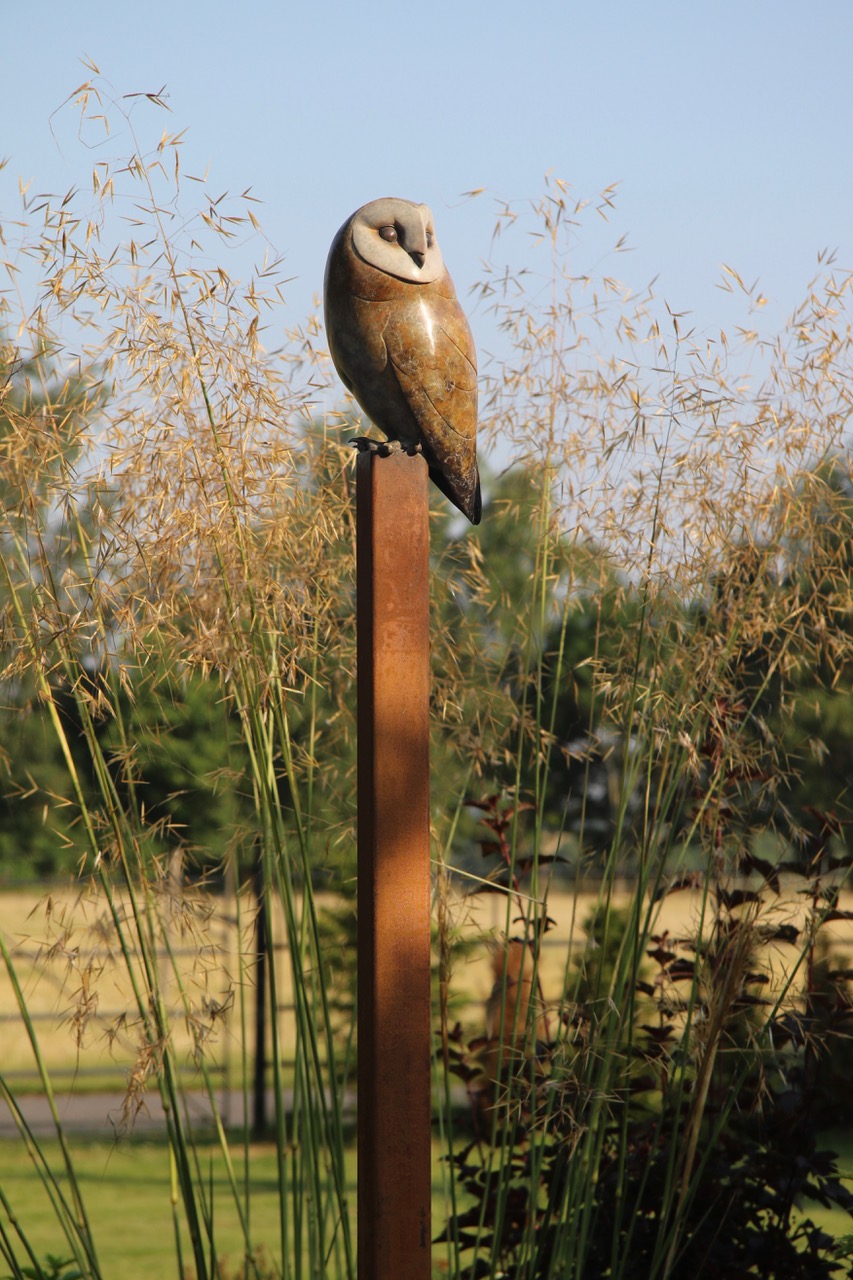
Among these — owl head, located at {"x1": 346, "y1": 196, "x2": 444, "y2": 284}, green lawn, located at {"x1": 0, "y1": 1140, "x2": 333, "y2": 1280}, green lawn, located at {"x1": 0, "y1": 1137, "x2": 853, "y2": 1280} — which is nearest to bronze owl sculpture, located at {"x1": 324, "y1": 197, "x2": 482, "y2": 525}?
owl head, located at {"x1": 346, "y1": 196, "x2": 444, "y2": 284}

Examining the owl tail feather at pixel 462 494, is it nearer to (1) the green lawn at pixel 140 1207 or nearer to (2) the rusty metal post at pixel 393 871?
(2) the rusty metal post at pixel 393 871

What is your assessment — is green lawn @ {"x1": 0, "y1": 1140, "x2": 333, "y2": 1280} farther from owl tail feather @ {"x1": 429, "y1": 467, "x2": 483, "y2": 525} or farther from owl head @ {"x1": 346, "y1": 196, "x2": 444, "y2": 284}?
owl head @ {"x1": 346, "y1": 196, "x2": 444, "y2": 284}

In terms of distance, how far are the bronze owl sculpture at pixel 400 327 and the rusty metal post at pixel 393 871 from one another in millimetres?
62

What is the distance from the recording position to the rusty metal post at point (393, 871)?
1.37m

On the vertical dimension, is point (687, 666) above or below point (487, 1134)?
above

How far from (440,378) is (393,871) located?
1.91 ft

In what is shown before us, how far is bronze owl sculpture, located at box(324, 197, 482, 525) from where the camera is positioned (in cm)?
139

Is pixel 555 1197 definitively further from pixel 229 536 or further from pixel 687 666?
pixel 229 536

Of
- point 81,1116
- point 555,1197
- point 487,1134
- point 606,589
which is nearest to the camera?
point 555,1197

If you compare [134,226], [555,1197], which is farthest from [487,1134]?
[134,226]

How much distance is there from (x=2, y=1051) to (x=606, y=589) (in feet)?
20.1

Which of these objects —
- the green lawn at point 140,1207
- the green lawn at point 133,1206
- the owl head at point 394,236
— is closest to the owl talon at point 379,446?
the owl head at point 394,236

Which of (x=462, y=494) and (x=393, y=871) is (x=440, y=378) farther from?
(x=393, y=871)

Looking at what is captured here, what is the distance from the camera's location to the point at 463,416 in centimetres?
146
